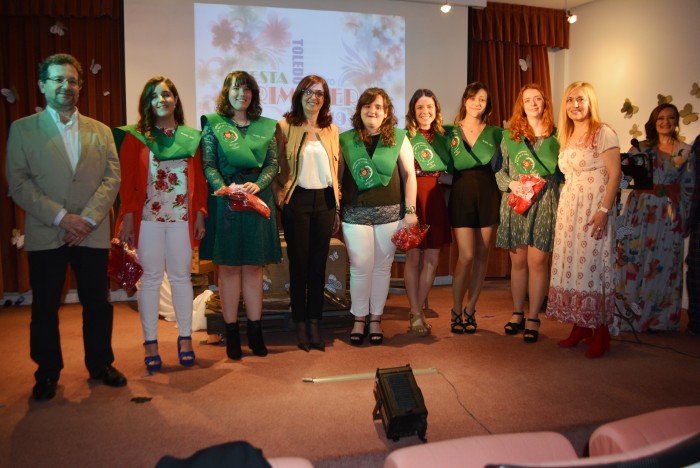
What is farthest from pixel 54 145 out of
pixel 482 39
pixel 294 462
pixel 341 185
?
pixel 482 39

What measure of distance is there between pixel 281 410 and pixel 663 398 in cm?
174

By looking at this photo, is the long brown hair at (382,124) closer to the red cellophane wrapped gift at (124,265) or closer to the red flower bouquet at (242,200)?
the red flower bouquet at (242,200)

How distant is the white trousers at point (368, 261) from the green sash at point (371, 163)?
0.26 meters

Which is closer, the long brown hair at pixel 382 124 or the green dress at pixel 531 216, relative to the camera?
the long brown hair at pixel 382 124

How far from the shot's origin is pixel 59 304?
2615 millimetres

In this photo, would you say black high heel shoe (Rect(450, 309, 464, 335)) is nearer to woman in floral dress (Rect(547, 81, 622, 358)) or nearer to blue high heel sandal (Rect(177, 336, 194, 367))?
woman in floral dress (Rect(547, 81, 622, 358))

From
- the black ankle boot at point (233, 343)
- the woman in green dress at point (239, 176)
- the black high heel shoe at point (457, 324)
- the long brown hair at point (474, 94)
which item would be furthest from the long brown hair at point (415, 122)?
the black ankle boot at point (233, 343)

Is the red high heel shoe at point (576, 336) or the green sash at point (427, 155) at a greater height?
the green sash at point (427, 155)

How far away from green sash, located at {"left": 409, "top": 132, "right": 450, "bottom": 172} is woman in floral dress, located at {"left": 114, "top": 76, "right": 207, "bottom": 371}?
1292 millimetres

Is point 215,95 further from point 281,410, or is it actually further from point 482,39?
point 281,410

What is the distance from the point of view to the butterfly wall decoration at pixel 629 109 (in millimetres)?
5316

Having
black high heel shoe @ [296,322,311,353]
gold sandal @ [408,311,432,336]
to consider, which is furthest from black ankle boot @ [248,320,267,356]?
gold sandal @ [408,311,432,336]

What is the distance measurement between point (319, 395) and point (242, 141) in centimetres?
135

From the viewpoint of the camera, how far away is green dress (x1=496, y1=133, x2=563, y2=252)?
3.44 meters
